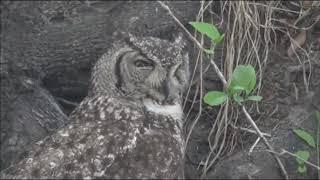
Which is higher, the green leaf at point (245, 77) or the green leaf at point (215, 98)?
the green leaf at point (245, 77)

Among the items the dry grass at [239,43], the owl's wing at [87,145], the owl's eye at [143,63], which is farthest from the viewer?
the dry grass at [239,43]

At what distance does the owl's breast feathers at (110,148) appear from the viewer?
364 centimetres

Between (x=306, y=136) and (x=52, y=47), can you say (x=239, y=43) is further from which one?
(x=52, y=47)

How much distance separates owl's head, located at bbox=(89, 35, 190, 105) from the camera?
3.85 m

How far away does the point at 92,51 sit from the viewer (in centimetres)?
482

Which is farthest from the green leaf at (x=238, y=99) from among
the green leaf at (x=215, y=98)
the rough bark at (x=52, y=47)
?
the rough bark at (x=52, y=47)

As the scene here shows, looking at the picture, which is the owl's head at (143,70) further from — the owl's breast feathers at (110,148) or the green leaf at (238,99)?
the green leaf at (238,99)

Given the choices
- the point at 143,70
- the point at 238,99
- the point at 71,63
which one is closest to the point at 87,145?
the point at 143,70

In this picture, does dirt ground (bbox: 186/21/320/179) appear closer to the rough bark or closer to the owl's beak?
the owl's beak

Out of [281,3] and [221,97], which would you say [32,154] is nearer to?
[221,97]

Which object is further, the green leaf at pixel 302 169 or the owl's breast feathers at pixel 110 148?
the green leaf at pixel 302 169

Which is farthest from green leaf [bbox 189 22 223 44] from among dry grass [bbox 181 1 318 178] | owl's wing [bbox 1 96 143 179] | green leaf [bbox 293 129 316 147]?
green leaf [bbox 293 129 316 147]

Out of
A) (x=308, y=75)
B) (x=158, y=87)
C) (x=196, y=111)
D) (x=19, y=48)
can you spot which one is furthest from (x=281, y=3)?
(x=19, y=48)

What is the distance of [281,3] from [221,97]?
1.05 m
